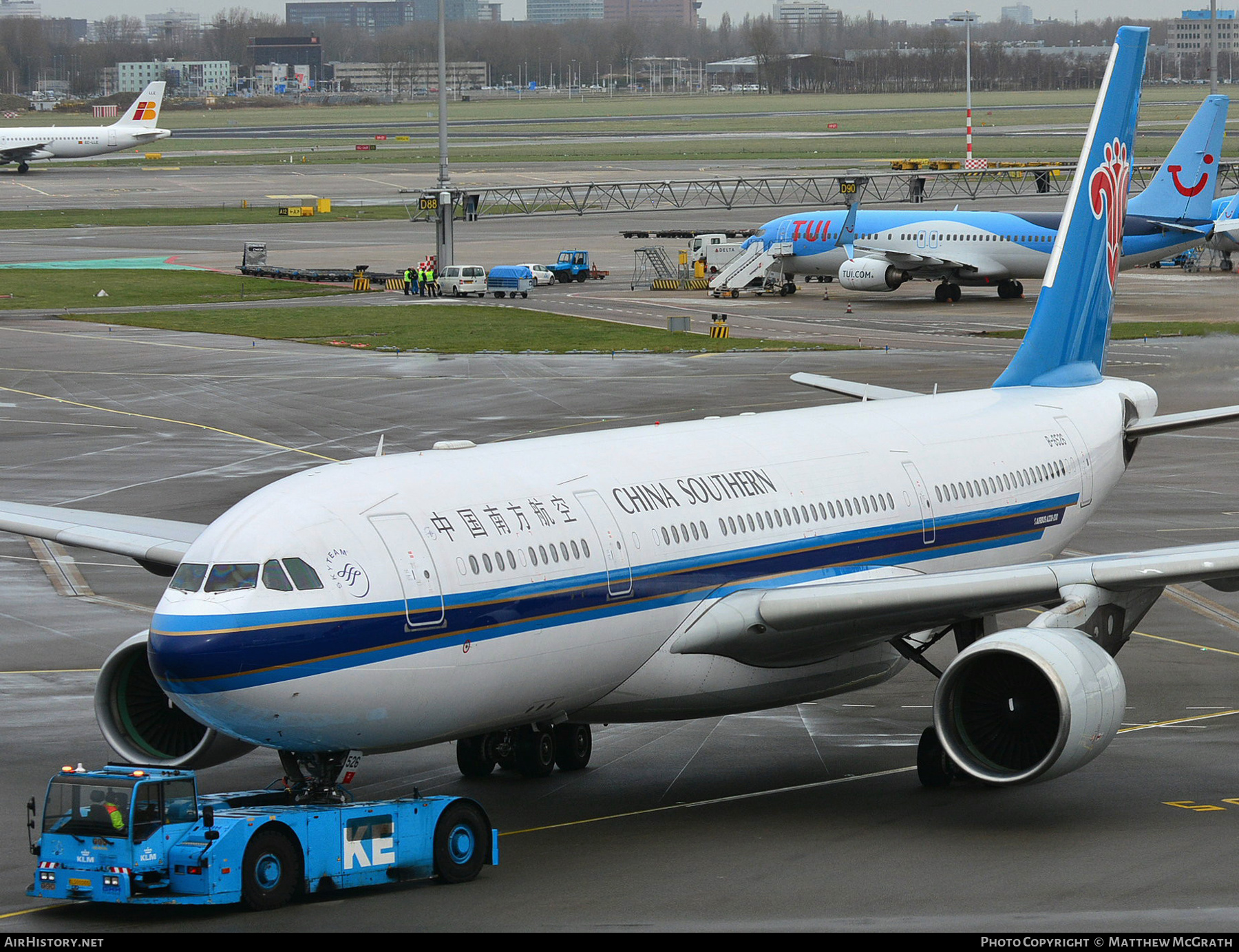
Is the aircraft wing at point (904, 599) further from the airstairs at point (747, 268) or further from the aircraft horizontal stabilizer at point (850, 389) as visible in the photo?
the airstairs at point (747, 268)

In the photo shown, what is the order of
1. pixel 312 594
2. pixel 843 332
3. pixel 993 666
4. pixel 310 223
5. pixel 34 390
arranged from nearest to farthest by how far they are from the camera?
pixel 312 594
pixel 993 666
pixel 34 390
pixel 843 332
pixel 310 223

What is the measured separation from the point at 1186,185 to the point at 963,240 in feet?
40.2

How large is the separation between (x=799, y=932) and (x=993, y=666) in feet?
21.7

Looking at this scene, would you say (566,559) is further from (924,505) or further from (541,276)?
(541,276)

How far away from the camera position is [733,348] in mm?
76562

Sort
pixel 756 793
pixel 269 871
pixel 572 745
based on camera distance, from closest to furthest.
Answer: pixel 269 871 < pixel 756 793 < pixel 572 745

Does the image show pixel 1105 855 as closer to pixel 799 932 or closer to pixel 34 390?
pixel 799 932

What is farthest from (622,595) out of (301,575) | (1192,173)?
(1192,173)

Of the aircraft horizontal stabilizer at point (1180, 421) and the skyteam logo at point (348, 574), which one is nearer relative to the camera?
the skyteam logo at point (348, 574)

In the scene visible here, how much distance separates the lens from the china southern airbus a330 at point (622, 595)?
65.2 feet

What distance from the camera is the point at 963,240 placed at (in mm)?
97188

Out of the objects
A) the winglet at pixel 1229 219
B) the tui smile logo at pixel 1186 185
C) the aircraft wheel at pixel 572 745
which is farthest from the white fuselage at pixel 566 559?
the winglet at pixel 1229 219

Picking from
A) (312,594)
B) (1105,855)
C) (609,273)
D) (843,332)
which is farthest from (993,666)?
(609,273)

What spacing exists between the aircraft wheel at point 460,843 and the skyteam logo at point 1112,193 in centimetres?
2084
